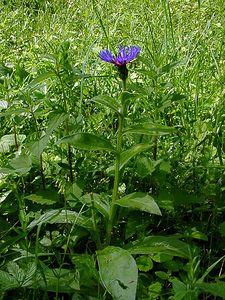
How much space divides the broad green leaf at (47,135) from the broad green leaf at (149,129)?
18 cm

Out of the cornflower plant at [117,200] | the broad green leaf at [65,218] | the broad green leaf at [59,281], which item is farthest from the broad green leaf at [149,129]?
the broad green leaf at [59,281]

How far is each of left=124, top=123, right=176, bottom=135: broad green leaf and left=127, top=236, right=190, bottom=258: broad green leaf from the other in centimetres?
23

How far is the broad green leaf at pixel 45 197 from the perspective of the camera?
1.57 metres

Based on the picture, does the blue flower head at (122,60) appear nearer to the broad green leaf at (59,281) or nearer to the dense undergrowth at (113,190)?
the dense undergrowth at (113,190)

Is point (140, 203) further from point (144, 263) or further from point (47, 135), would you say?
point (47, 135)

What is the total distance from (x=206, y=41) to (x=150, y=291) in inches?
70.4

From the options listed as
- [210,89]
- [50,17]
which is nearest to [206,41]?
[210,89]

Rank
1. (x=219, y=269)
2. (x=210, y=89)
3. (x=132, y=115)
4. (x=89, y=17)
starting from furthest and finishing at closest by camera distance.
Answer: (x=89, y=17)
(x=210, y=89)
(x=132, y=115)
(x=219, y=269)

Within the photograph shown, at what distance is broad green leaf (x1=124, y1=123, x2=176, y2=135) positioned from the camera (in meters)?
1.36

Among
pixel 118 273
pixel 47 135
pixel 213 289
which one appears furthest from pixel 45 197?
pixel 213 289

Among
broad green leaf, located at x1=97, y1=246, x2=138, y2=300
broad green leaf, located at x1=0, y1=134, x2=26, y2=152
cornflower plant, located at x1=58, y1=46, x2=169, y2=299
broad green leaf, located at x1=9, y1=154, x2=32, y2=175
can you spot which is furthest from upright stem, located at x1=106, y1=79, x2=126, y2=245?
broad green leaf, located at x1=0, y1=134, x2=26, y2=152

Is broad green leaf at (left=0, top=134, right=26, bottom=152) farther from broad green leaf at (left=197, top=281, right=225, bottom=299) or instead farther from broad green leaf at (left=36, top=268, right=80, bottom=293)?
broad green leaf at (left=197, top=281, right=225, bottom=299)

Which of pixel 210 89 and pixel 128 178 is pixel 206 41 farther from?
pixel 128 178

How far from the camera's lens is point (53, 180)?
1.78 metres
